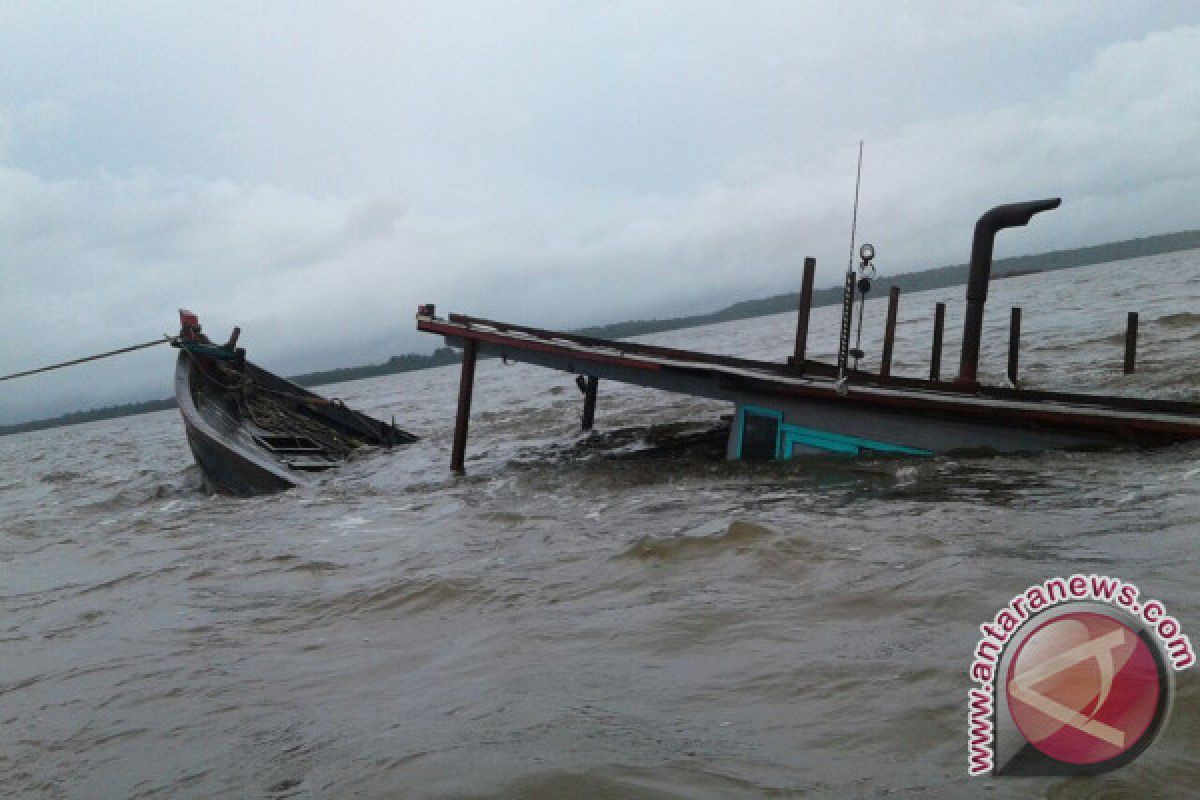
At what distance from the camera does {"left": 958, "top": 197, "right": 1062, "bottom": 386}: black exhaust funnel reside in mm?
8250

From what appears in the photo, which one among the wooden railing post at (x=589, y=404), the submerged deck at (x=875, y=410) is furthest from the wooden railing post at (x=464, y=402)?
the wooden railing post at (x=589, y=404)

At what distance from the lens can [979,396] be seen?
861 centimetres

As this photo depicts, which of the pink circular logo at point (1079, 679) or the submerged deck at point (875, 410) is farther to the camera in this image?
the submerged deck at point (875, 410)

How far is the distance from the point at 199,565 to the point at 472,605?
389 cm

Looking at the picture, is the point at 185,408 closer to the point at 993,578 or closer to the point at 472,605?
the point at 472,605

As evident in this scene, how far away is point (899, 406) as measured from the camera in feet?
26.8

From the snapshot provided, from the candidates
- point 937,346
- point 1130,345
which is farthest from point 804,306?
point 1130,345

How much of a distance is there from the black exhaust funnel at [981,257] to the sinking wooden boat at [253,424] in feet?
32.0

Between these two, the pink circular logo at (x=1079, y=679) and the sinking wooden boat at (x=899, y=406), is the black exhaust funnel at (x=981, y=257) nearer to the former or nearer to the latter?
the sinking wooden boat at (x=899, y=406)

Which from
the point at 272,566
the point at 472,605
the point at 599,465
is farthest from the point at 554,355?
the point at 472,605

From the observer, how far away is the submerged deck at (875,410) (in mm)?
7473

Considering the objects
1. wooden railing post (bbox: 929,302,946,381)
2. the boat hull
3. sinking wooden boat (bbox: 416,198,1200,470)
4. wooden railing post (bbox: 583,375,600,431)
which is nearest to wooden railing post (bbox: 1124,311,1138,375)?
wooden railing post (bbox: 929,302,946,381)

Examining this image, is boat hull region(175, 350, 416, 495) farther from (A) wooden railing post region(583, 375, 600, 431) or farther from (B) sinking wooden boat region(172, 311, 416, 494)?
(A) wooden railing post region(583, 375, 600, 431)

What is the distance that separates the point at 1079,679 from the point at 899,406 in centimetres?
706
